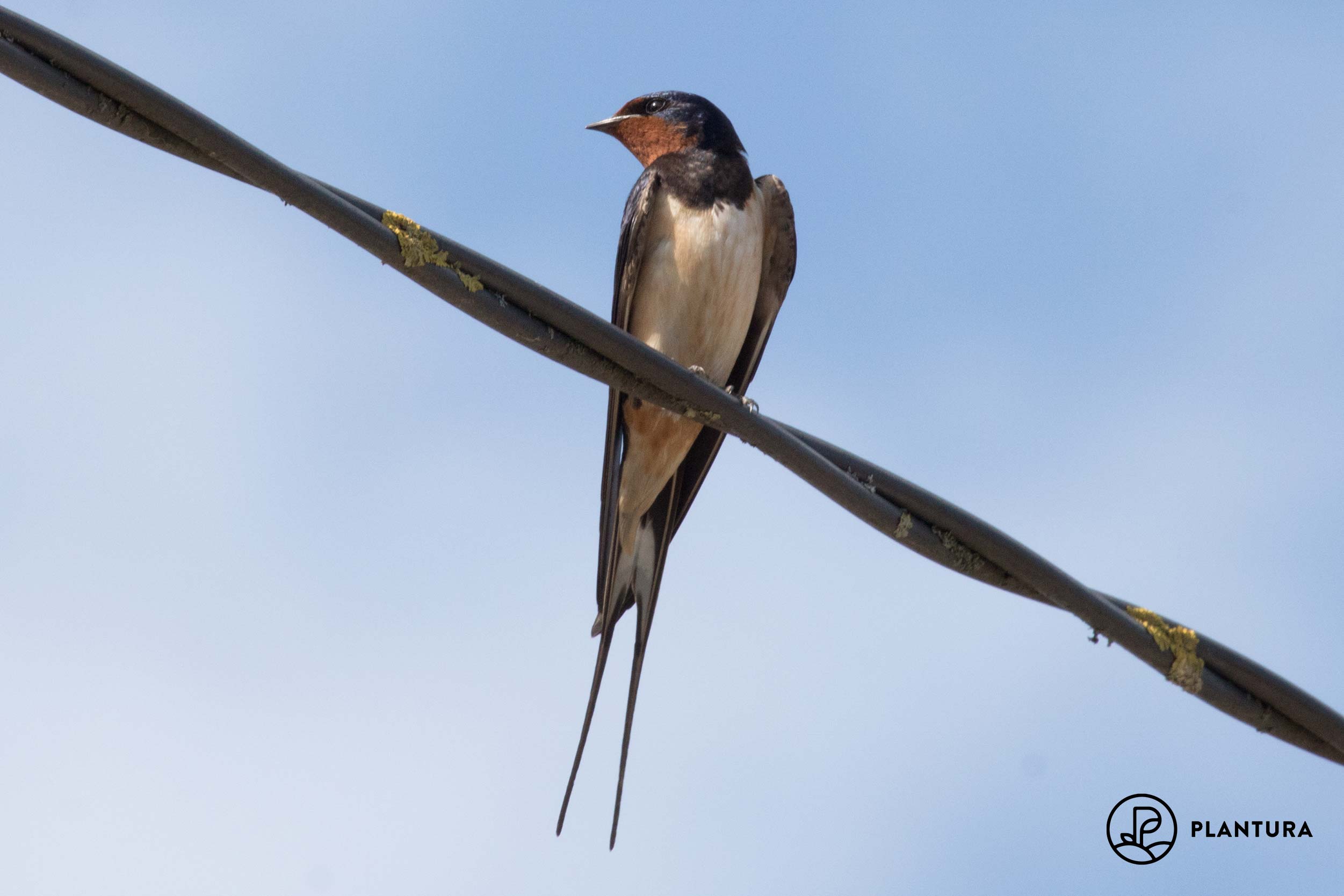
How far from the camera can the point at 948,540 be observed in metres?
2.54

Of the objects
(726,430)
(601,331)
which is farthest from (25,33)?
(726,430)

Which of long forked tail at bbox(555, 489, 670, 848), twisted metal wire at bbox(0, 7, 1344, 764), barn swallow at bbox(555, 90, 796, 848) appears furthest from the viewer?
barn swallow at bbox(555, 90, 796, 848)

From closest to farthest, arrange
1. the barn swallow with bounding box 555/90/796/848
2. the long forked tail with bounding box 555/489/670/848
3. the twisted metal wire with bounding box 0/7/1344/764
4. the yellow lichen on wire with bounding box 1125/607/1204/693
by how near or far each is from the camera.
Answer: the twisted metal wire with bounding box 0/7/1344/764 → the yellow lichen on wire with bounding box 1125/607/1204/693 → the long forked tail with bounding box 555/489/670/848 → the barn swallow with bounding box 555/90/796/848

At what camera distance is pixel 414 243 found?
2369mm

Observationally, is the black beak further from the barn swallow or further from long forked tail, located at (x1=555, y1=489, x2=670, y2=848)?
long forked tail, located at (x1=555, y1=489, x2=670, y2=848)

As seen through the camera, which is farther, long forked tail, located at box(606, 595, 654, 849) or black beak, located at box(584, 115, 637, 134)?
black beak, located at box(584, 115, 637, 134)

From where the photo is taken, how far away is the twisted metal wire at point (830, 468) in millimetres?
2354

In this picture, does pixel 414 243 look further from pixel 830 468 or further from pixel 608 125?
pixel 608 125

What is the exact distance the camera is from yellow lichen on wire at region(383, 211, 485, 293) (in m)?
2.36

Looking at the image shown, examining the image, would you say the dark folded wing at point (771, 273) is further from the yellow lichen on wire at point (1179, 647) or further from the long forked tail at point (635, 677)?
the yellow lichen on wire at point (1179, 647)

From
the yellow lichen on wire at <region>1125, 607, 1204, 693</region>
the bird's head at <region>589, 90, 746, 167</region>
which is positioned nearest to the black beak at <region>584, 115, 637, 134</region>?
the bird's head at <region>589, 90, 746, 167</region>

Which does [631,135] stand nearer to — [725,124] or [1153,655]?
[725,124]

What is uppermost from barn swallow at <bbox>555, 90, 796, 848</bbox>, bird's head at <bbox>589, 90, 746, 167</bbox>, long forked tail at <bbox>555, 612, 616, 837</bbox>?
bird's head at <bbox>589, 90, 746, 167</bbox>

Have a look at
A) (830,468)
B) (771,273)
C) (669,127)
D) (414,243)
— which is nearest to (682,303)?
(771,273)
